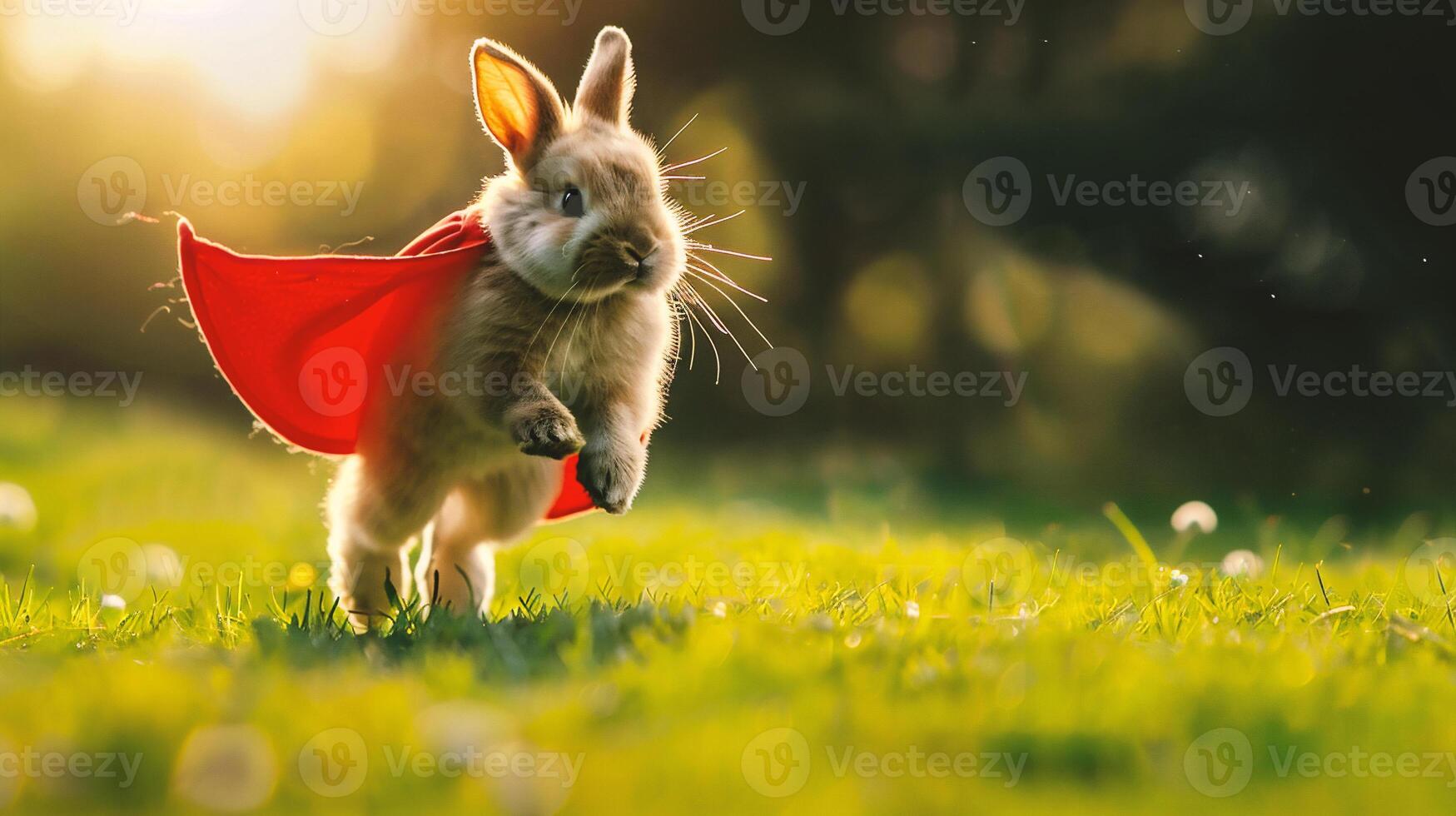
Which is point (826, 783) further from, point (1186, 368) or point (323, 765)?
point (1186, 368)

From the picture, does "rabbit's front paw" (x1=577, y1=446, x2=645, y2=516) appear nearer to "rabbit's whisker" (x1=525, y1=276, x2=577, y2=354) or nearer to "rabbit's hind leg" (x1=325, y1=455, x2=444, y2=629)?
"rabbit's whisker" (x1=525, y1=276, x2=577, y2=354)

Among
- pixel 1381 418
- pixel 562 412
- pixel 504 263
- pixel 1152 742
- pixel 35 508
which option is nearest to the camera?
pixel 1152 742

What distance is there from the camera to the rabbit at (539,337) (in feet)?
9.38

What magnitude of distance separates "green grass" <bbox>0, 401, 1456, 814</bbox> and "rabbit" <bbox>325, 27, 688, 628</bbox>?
1.03 ft

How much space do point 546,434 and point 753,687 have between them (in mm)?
889

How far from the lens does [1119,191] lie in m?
6.60

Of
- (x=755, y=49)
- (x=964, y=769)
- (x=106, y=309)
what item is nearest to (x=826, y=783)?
(x=964, y=769)

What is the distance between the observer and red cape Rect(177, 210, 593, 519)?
119 inches

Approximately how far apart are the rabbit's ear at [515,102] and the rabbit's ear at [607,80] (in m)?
0.15

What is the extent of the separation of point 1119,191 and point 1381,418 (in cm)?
190

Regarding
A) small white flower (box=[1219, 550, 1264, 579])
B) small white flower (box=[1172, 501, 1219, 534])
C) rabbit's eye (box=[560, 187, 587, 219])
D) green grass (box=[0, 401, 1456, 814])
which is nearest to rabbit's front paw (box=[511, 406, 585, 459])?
green grass (box=[0, 401, 1456, 814])

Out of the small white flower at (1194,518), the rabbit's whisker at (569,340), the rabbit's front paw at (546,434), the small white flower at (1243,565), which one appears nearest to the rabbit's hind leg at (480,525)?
the rabbit's whisker at (569,340)

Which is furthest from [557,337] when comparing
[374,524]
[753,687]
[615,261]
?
[753,687]

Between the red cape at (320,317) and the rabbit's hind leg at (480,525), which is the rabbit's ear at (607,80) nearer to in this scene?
the red cape at (320,317)
